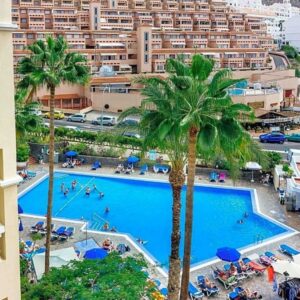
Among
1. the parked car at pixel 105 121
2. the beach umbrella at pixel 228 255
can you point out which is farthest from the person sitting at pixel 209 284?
the parked car at pixel 105 121

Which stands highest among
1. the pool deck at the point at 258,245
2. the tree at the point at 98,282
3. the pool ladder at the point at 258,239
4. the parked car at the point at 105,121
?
the tree at the point at 98,282

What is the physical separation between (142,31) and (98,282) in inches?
2390

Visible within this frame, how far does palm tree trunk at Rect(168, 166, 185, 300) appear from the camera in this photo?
13836mm

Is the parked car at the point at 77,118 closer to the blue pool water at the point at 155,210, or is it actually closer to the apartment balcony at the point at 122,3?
the blue pool water at the point at 155,210

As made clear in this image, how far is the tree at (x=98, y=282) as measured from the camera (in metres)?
11.4

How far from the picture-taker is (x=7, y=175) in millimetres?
6680

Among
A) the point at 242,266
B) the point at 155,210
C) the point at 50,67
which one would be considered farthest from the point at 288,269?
the point at 155,210

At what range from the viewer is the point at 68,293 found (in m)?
12.0

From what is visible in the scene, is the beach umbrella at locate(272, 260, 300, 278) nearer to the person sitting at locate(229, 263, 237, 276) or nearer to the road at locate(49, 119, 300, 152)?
the person sitting at locate(229, 263, 237, 276)

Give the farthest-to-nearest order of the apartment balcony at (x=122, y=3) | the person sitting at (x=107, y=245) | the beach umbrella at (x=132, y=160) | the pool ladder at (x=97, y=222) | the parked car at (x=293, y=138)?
the apartment balcony at (x=122, y=3) → the parked car at (x=293, y=138) → the beach umbrella at (x=132, y=160) → the pool ladder at (x=97, y=222) → the person sitting at (x=107, y=245)

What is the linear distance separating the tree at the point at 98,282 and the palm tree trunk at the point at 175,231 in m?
1.03

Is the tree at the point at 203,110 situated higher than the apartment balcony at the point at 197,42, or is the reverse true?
the apartment balcony at the point at 197,42

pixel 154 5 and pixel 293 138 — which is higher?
pixel 154 5

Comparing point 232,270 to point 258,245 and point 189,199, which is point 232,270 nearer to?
point 258,245
